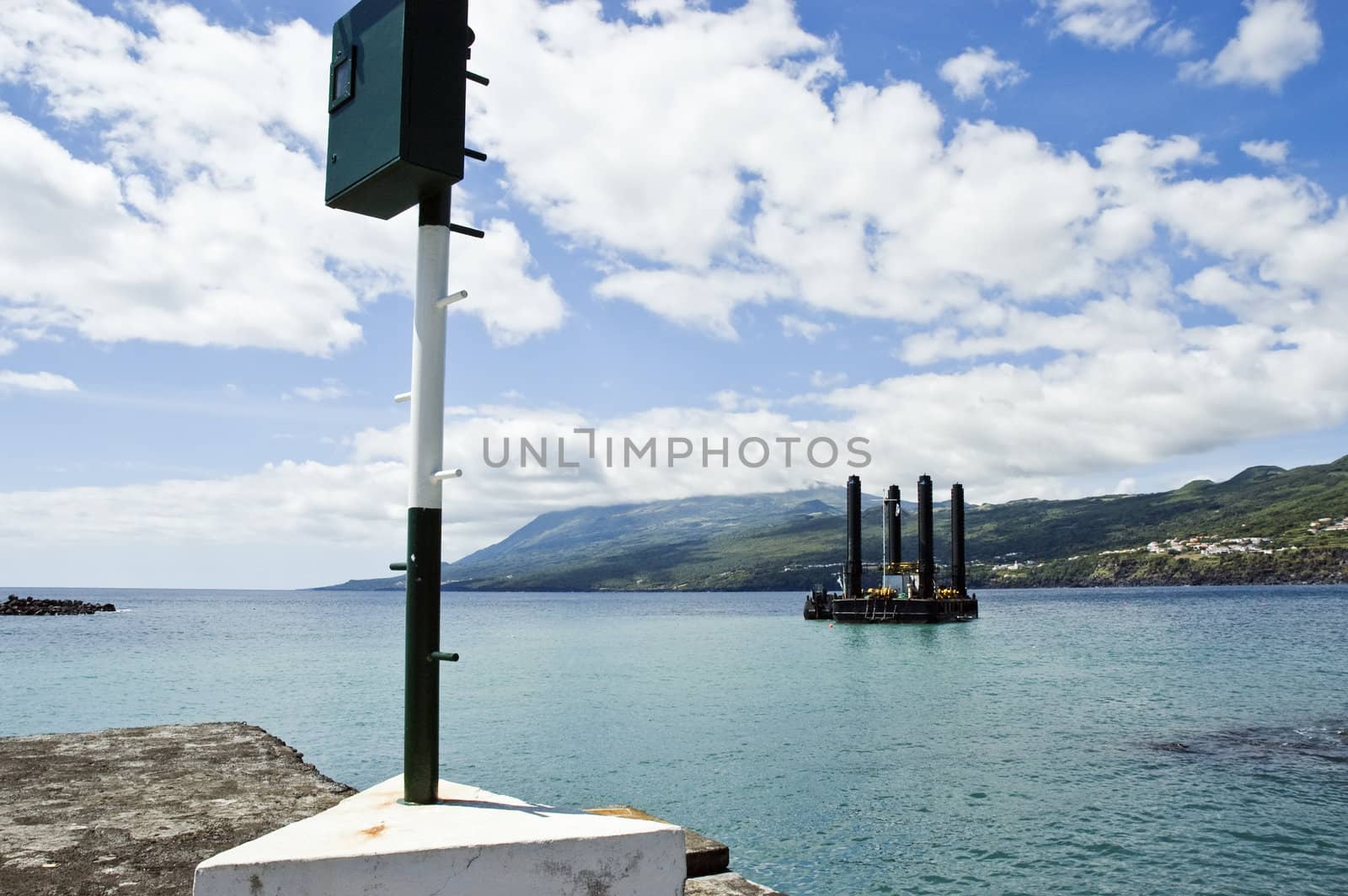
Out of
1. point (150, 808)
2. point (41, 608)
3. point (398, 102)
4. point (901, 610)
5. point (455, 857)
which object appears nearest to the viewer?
point (455, 857)

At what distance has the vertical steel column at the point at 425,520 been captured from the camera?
4.20 meters

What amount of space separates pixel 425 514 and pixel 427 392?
1.87 ft

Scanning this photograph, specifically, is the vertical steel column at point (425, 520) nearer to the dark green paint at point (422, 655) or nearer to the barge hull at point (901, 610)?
the dark green paint at point (422, 655)

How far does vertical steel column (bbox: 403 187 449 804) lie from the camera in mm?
4199

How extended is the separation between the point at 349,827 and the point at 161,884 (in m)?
2.67

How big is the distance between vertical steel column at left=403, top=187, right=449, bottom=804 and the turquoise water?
31.9 feet

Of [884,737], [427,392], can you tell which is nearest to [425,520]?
[427,392]

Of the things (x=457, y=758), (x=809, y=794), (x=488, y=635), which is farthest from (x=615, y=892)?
(x=488, y=635)

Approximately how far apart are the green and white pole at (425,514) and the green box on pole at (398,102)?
32 centimetres

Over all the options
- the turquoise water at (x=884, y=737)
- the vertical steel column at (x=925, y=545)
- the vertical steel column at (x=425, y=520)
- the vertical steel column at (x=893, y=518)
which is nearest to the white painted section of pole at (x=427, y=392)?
the vertical steel column at (x=425, y=520)

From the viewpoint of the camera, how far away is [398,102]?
4199 mm

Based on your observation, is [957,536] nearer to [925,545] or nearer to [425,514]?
[925,545]

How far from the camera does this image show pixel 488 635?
82062 millimetres

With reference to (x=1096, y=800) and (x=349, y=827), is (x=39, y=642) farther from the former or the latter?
(x=349, y=827)
